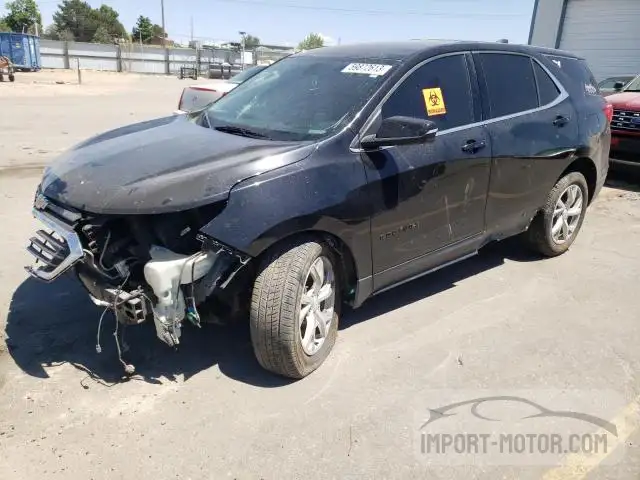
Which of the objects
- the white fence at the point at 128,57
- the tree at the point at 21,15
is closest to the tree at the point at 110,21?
the tree at the point at 21,15

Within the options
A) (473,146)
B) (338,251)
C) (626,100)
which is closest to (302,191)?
(338,251)

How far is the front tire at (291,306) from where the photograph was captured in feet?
9.75

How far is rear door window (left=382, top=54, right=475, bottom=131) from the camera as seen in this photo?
3577 mm

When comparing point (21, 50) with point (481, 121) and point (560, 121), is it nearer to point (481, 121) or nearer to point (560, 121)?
point (560, 121)

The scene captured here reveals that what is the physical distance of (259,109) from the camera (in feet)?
12.6

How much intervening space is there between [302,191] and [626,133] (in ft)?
23.0

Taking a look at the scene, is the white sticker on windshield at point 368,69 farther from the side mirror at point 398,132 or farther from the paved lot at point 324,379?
the paved lot at point 324,379

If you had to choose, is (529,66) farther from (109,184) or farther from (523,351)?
(109,184)

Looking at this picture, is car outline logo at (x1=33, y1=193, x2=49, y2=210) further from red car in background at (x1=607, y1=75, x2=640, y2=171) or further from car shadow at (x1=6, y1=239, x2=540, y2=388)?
red car in background at (x1=607, y1=75, x2=640, y2=171)

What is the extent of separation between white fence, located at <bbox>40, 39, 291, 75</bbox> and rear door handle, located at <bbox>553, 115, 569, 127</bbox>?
135ft

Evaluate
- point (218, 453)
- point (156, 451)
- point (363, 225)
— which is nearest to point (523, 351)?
point (363, 225)

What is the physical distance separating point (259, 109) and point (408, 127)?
114 centimetres

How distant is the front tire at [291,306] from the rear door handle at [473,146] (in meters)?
1.32

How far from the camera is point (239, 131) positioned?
357cm
